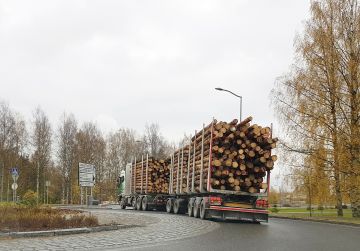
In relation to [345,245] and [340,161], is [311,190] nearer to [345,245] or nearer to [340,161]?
[340,161]

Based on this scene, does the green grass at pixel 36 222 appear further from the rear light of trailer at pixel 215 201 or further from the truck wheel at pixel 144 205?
the truck wheel at pixel 144 205

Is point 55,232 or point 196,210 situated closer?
point 55,232

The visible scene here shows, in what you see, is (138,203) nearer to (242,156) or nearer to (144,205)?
(144,205)

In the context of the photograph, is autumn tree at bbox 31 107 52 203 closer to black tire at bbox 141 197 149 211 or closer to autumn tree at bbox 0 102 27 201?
autumn tree at bbox 0 102 27 201

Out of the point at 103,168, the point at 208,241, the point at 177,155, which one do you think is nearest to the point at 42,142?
the point at 103,168

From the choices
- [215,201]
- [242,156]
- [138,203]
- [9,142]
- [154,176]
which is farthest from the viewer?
[9,142]

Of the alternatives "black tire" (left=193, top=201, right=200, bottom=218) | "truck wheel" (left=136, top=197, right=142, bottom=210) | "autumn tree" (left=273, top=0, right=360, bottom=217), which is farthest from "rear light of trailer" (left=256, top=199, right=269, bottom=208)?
"truck wheel" (left=136, top=197, right=142, bottom=210)

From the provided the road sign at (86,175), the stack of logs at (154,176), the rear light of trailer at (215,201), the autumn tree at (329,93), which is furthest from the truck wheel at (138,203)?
the rear light of trailer at (215,201)

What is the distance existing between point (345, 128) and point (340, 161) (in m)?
1.95

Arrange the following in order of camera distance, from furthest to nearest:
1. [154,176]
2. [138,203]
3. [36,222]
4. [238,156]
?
1. [138,203]
2. [154,176]
3. [238,156]
4. [36,222]

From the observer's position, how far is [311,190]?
83.7 ft

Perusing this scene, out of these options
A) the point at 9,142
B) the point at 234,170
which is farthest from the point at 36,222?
the point at 9,142

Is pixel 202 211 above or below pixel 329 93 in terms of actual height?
below

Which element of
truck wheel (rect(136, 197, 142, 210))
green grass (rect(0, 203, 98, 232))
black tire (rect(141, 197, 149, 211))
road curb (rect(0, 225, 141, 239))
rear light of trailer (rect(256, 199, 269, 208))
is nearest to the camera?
road curb (rect(0, 225, 141, 239))
